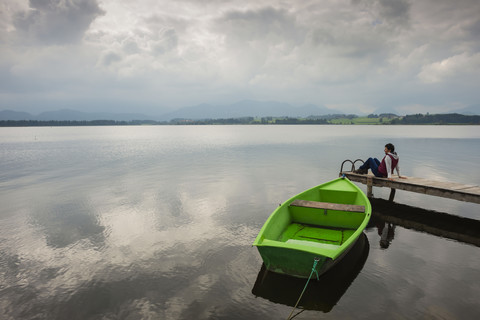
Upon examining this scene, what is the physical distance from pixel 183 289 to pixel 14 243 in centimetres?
926

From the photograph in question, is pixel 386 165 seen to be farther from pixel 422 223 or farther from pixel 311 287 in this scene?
pixel 311 287

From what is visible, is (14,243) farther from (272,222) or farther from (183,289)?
(272,222)

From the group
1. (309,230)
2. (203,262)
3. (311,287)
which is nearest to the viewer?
(311,287)

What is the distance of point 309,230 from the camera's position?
11320 millimetres

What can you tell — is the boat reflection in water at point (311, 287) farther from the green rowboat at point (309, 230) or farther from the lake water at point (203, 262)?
the green rowboat at point (309, 230)

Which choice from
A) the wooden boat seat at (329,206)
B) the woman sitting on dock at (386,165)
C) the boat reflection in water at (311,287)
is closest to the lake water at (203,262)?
the boat reflection in water at (311,287)

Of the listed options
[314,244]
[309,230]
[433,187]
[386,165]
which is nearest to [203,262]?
[314,244]

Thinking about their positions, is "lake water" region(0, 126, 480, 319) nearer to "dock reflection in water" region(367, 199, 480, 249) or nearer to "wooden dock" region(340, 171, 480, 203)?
"dock reflection in water" region(367, 199, 480, 249)

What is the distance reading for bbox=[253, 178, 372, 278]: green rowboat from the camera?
7.80 m

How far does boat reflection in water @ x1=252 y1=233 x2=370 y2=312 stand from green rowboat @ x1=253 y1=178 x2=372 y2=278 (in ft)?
2.18

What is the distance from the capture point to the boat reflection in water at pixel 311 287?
26.3 feet

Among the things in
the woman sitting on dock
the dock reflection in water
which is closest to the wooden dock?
the woman sitting on dock

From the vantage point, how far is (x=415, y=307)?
7.81 m

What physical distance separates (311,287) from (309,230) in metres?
3.04
